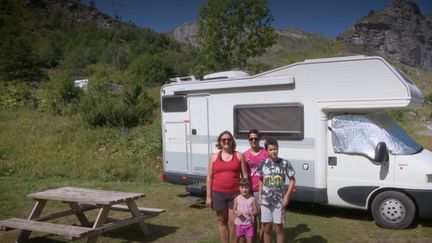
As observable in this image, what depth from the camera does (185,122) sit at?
8.82 meters

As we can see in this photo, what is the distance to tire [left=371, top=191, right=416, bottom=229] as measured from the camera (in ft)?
21.3

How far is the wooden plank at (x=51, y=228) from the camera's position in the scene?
17.1 ft

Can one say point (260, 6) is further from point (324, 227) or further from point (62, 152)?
point (324, 227)

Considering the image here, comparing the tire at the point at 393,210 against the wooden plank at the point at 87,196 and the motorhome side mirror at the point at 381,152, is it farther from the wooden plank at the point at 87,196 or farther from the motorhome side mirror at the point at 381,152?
the wooden plank at the point at 87,196

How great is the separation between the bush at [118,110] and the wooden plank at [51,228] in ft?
36.6

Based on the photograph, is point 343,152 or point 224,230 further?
point 343,152

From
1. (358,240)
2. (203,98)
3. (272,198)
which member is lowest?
(358,240)

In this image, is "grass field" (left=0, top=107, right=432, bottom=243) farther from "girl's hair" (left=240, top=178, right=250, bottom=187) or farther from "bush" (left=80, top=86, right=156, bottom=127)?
"girl's hair" (left=240, top=178, right=250, bottom=187)

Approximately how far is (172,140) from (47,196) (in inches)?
136

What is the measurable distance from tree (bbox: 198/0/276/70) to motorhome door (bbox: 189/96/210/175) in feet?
47.3

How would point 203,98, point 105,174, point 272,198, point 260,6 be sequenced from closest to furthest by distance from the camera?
point 272,198 → point 203,98 → point 105,174 → point 260,6

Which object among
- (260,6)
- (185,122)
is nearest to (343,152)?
(185,122)

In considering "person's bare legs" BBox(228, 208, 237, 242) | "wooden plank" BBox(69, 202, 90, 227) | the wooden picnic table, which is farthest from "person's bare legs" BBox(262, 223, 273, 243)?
"wooden plank" BBox(69, 202, 90, 227)

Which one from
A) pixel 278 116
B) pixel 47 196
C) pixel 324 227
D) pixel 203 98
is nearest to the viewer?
pixel 47 196
